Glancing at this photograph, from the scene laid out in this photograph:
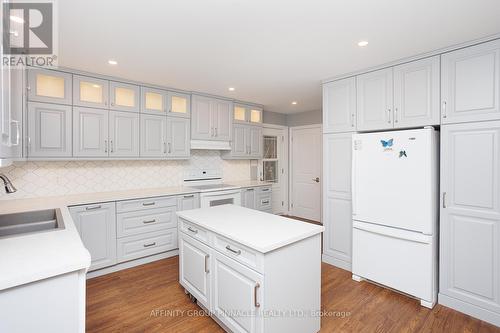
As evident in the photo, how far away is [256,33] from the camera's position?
2.04 metres

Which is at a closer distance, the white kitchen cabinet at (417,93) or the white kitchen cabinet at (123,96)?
the white kitchen cabinet at (417,93)

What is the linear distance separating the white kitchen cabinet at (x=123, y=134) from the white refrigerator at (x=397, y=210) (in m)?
2.79

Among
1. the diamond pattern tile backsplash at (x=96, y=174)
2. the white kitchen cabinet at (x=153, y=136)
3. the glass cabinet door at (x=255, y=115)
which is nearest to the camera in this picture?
the diamond pattern tile backsplash at (x=96, y=174)

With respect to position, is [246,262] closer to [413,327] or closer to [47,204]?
[413,327]

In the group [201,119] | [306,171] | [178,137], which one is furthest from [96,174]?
[306,171]

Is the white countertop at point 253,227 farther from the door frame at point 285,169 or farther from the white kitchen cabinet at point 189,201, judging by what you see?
the door frame at point 285,169

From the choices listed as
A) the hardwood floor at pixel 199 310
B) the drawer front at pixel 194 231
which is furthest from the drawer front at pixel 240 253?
the hardwood floor at pixel 199 310

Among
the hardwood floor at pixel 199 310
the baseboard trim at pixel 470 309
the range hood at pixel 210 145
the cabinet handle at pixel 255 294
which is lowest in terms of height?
the hardwood floor at pixel 199 310

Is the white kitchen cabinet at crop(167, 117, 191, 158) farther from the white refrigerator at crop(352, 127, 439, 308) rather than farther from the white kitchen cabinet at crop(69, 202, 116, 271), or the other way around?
the white refrigerator at crop(352, 127, 439, 308)

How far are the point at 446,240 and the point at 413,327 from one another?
2.77 feet

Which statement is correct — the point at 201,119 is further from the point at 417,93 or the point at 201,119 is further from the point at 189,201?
the point at 417,93

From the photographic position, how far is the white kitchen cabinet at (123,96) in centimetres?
312

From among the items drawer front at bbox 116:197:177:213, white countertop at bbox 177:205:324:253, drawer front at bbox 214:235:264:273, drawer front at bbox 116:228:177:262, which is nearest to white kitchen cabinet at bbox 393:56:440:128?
white countertop at bbox 177:205:324:253

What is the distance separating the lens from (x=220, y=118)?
4141mm
